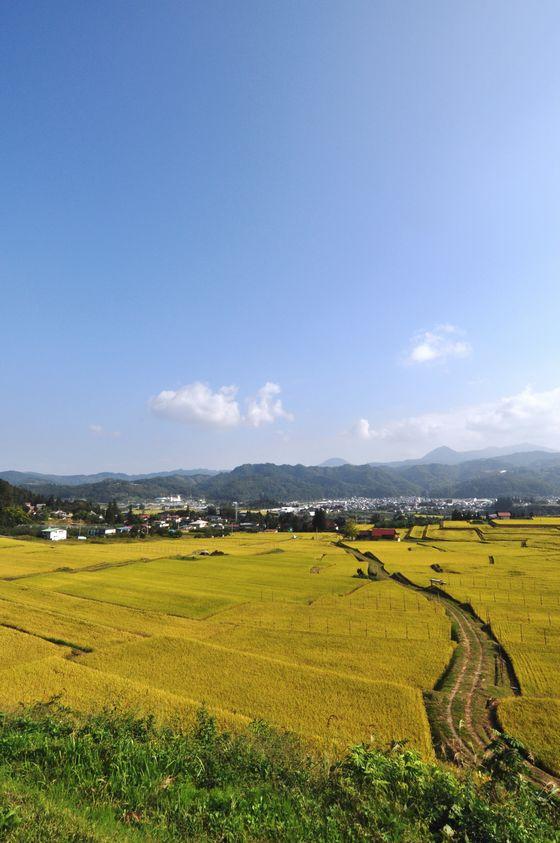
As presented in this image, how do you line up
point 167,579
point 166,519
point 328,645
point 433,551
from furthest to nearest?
point 166,519 → point 433,551 → point 167,579 → point 328,645

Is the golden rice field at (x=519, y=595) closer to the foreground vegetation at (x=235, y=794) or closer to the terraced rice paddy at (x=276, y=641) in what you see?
the terraced rice paddy at (x=276, y=641)

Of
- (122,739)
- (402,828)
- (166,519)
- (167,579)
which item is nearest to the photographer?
(402,828)

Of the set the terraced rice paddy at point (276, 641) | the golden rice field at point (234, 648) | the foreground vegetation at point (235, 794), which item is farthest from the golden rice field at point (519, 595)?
the foreground vegetation at point (235, 794)

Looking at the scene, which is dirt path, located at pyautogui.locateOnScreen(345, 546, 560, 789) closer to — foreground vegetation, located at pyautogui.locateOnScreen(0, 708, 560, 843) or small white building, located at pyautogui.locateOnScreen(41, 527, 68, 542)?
foreground vegetation, located at pyautogui.locateOnScreen(0, 708, 560, 843)

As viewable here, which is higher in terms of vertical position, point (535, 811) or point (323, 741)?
point (535, 811)

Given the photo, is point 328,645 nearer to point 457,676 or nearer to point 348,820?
point 457,676

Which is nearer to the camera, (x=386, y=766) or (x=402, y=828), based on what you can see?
(x=402, y=828)

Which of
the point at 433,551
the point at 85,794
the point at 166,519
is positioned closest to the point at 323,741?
the point at 85,794
